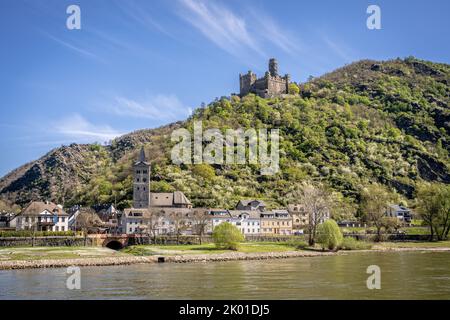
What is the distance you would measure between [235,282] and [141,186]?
304ft

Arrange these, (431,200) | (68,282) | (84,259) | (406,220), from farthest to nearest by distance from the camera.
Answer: (406,220)
(431,200)
(84,259)
(68,282)

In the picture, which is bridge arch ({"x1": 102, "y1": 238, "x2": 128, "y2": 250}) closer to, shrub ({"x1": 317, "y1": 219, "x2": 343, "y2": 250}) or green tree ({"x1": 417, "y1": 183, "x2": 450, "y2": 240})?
shrub ({"x1": 317, "y1": 219, "x2": 343, "y2": 250})

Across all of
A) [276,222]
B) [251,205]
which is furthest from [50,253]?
[276,222]

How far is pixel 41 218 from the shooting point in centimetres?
11162

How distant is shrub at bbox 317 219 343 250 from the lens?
317 feet

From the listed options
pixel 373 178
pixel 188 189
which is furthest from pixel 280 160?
pixel 188 189

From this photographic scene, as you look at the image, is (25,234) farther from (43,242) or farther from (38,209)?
(38,209)

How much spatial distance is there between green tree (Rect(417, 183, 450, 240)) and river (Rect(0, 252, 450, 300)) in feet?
171

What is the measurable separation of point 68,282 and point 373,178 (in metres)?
148

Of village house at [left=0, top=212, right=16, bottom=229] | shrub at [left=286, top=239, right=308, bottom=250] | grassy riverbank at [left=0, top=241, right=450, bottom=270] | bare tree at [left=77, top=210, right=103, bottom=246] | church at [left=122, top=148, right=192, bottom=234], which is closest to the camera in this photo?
grassy riverbank at [left=0, top=241, right=450, bottom=270]

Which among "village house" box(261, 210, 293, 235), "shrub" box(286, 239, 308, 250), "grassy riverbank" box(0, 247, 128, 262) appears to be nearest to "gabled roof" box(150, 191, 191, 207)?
"village house" box(261, 210, 293, 235)

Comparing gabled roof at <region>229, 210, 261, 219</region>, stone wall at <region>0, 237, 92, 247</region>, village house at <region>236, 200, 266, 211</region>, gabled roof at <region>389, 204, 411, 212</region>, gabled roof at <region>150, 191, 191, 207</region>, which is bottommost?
stone wall at <region>0, 237, 92, 247</region>

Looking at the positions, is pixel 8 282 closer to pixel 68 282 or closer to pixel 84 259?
pixel 68 282

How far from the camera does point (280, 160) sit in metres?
184
